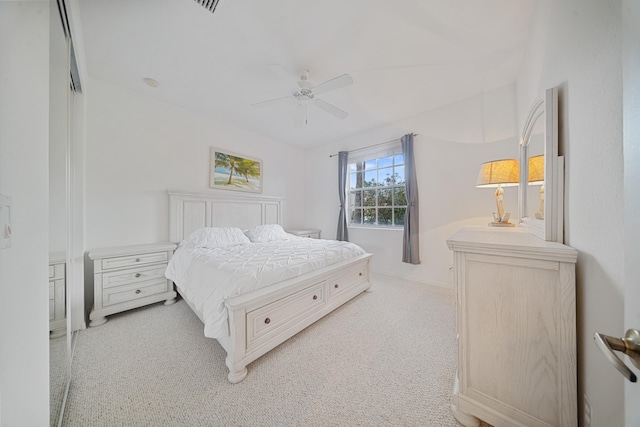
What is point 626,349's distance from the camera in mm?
385

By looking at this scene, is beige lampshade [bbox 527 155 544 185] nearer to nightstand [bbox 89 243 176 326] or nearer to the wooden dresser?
the wooden dresser

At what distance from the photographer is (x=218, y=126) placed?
3475 mm

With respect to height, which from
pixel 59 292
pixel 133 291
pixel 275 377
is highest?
pixel 59 292

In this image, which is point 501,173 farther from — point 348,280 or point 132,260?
point 132,260

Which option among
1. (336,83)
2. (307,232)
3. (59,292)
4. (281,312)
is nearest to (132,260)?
(59,292)

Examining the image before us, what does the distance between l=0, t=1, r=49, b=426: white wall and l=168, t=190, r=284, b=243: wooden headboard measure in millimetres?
2435

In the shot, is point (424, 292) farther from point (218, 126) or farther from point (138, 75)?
point (138, 75)

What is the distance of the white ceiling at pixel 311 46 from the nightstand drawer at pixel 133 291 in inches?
93.8

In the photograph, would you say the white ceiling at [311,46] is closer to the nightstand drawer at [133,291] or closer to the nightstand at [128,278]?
the nightstand at [128,278]

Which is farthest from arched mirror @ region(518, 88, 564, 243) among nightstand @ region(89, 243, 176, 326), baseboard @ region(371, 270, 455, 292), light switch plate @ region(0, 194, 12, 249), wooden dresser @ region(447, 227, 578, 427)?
nightstand @ region(89, 243, 176, 326)

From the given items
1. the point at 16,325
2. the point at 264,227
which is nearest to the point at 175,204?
the point at 264,227

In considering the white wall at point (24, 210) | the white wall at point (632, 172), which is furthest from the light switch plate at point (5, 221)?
→ the white wall at point (632, 172)

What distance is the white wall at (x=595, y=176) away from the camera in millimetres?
711

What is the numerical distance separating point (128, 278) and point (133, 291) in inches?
6.2
